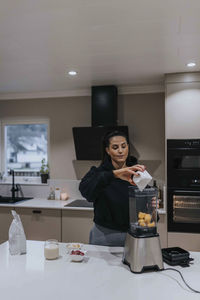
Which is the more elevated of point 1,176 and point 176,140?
point 176,140

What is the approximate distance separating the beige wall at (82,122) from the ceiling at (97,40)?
17.9 inches

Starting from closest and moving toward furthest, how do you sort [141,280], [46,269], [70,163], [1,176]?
[141,280] < [46,269] < [70,163] < [1,176]

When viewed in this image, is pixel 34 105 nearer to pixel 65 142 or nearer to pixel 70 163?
pixel 65 142

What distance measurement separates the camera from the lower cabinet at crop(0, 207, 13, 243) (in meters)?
3.69

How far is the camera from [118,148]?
5.80 feet

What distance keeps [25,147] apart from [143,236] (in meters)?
3.38

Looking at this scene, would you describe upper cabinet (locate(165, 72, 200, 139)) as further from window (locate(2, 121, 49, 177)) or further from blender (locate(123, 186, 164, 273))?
window (locate(2, 121, 49, 177))

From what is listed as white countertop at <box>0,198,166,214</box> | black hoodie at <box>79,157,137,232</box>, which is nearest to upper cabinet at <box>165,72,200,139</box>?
white countertop at <box>0,198,166,214</box>

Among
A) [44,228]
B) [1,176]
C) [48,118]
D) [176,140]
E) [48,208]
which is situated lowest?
[44,228]

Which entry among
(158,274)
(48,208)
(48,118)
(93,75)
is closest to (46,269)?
(158,274)

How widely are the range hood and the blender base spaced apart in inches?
89.4

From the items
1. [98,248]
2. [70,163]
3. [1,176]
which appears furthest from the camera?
[1,176]

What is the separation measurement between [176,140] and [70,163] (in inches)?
66.9

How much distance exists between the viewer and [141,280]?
1379 mm
